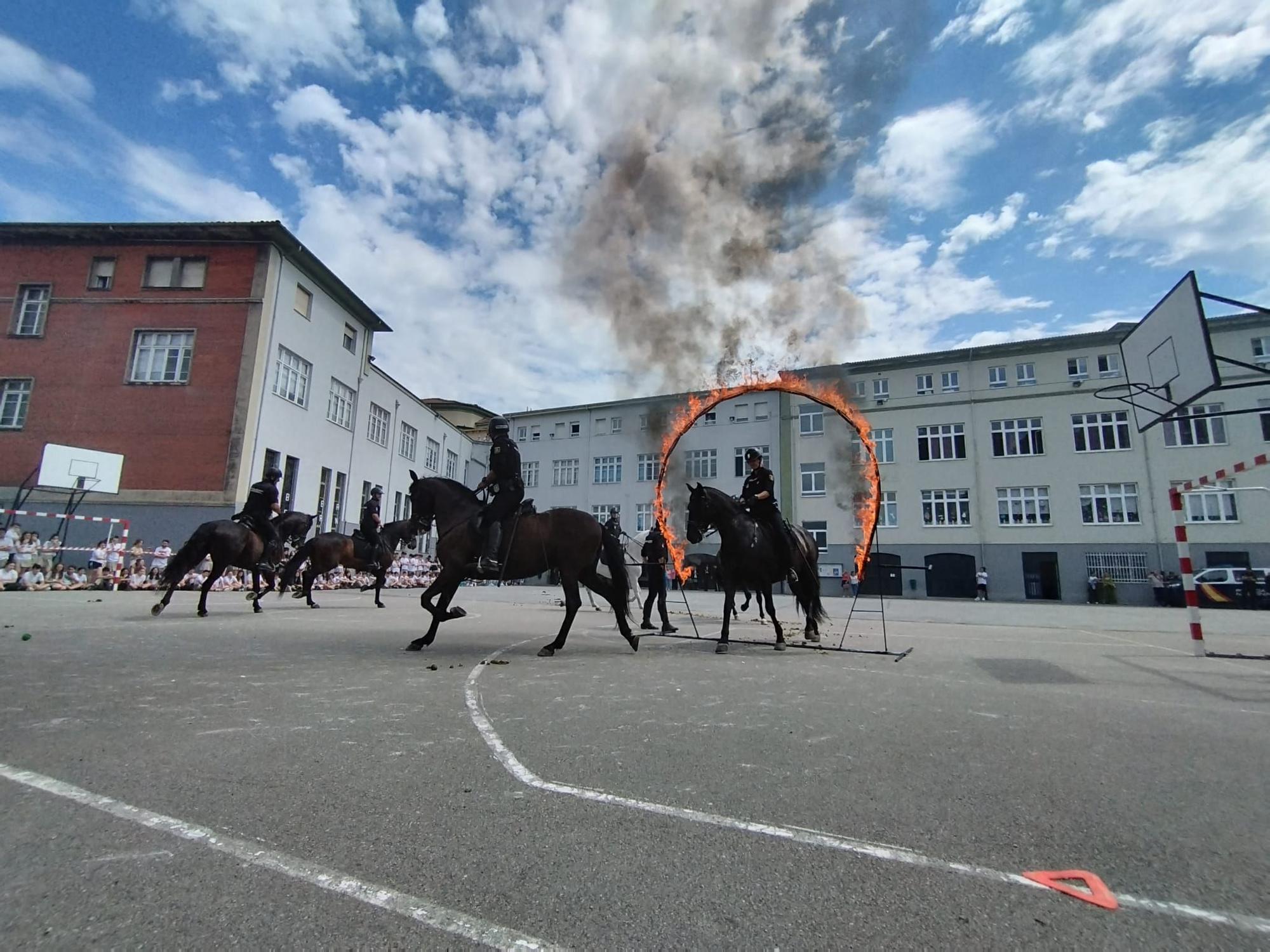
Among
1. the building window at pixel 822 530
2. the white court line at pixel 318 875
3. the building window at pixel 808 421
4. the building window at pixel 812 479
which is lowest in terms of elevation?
the white court line at pixel 318 875

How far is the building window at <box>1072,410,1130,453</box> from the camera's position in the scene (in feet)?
120

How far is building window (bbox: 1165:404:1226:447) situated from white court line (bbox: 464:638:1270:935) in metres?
42.6

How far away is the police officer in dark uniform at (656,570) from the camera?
12031mm

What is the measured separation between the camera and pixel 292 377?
31297 millimetres

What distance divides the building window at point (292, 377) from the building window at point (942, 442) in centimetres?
3710

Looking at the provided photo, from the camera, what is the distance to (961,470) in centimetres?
3981

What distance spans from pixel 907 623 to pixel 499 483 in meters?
10.8

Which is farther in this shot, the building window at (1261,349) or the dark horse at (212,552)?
the building window at (1261,349)

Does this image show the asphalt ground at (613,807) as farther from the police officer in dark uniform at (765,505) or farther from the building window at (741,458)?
the building window at (741,458)

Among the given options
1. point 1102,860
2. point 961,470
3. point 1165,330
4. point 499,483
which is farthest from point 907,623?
point 961,470

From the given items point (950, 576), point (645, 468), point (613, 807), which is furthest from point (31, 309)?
point (950, 576)

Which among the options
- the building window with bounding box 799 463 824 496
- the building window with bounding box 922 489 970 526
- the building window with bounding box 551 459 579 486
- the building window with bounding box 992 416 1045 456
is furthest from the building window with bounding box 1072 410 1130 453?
the building window with bounding box 551 459 579 486

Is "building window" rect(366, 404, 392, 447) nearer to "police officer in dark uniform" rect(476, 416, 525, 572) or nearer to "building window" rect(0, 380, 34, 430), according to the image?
"building window" rect(0, 380, 34, 430)

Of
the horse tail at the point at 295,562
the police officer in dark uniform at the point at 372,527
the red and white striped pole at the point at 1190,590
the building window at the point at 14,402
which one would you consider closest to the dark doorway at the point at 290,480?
the building window at the point at 14,402
